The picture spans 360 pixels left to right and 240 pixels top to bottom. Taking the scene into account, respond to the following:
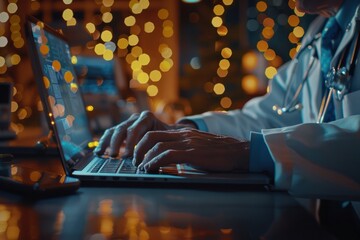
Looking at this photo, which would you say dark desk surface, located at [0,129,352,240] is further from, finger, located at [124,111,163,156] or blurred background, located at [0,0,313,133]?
blurred background, located at [0,0,313,133]

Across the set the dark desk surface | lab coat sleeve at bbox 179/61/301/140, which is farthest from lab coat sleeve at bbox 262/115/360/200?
lab coat sleeve at bbox 179/61/301/140

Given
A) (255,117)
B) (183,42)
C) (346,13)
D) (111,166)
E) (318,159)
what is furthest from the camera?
(183,42)

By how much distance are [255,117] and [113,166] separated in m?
0.72

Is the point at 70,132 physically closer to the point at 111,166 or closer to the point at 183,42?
the point at 111,166

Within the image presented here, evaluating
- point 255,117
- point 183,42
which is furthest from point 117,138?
point 183,42

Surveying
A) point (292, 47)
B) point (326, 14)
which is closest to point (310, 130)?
point (326, 14)

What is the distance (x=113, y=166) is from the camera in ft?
2.47

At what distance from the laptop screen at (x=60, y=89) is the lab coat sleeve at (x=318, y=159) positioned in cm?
32

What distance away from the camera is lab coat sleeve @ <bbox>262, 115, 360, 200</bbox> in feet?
2.05

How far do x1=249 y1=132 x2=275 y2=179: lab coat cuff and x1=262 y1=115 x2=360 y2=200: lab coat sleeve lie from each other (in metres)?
0.04

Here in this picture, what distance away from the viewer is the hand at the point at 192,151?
0.68 m

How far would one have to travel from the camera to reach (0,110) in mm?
1312

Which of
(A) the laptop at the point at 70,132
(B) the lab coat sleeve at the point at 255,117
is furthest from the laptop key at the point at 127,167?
(B) the lab coat sleeve at the point at 255,117

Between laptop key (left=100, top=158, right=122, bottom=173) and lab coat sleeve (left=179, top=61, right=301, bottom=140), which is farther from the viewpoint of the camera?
lab coat sleeve (left=179, top=61, right=301, bottom=140)
